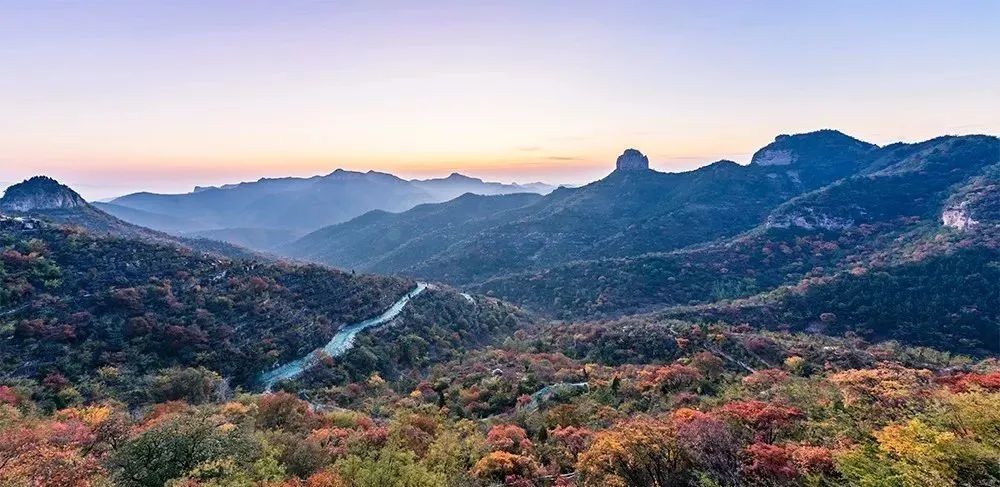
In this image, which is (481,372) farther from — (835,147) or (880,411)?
(835,147)

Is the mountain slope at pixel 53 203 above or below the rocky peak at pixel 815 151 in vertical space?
below

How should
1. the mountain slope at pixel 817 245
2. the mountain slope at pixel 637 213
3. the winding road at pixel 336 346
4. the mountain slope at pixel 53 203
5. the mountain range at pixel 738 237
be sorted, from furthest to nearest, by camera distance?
1. the mountain slope at pixel 637 213
2. the mountain slope at pixel 53 203
3. the mountain slope at pixel 817 245
4. the mountain range at pixel 738 237
5. the winding road at pixel 336 346

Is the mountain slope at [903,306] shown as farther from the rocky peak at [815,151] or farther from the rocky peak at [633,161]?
the rocky peak at [815,151]

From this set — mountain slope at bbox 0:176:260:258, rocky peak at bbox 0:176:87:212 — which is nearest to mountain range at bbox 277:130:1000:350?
mountain slope at bbox 0:176:260:258

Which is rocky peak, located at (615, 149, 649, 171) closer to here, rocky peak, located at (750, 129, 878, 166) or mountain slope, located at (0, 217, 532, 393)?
rocky peak, located at (750, 129, 878, 166)

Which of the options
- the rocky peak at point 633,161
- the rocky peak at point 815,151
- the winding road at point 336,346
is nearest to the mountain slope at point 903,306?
the winding road at point 336,346

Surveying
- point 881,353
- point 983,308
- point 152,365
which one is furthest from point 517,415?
point 983,308

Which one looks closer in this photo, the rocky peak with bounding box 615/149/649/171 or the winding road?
the winding road
